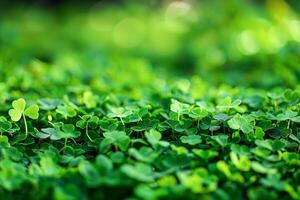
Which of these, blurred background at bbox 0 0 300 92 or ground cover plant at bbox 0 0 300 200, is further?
blurred background at bbox 0 0 300 92

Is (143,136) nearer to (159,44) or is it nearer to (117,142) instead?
(117,142)

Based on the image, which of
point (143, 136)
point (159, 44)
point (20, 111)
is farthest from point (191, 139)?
point (159, 44)

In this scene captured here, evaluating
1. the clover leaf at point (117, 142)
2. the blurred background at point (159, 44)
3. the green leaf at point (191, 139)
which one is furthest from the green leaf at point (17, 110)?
the blurred background at point (159, 44)

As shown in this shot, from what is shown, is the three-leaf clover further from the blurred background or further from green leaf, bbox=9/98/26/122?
the blurred background

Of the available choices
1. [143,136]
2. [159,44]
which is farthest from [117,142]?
[159,44]

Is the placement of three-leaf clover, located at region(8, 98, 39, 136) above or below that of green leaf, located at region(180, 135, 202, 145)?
below

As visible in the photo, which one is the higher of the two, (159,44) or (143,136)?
(143,136)

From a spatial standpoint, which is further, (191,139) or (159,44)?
(159,44)

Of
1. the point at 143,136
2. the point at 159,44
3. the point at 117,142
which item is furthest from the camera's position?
the point at 159,44

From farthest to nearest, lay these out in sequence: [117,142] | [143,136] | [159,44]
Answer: [159,44], [143,136], [117,142]

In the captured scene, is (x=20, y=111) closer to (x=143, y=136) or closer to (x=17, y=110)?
(x=17, y=110)

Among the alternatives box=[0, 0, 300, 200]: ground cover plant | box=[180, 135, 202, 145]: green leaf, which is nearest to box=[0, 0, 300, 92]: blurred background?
box=[0, 0, 300, 200]: ground cover plant
